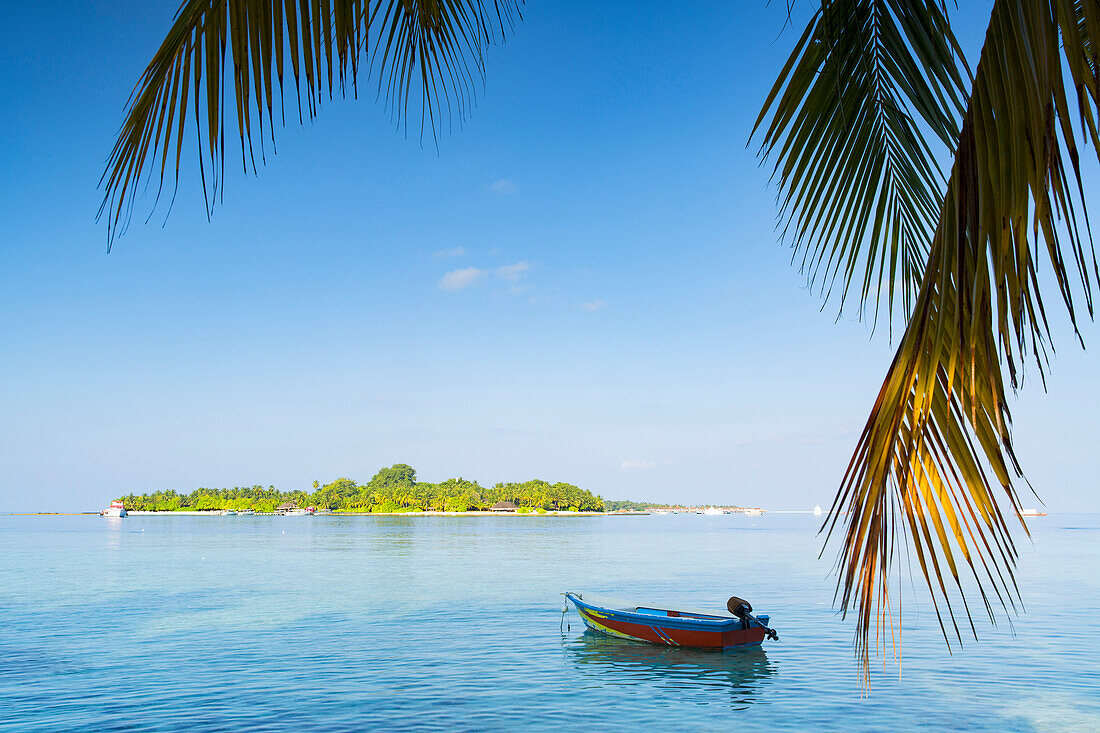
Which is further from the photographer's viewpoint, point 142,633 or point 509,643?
point 142,633

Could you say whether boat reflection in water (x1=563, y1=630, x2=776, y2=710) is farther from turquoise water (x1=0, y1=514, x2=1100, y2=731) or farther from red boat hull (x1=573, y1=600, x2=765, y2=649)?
red boat hull (x1=573, y1=600, x2=765, y2=649)

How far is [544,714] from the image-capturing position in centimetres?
1477

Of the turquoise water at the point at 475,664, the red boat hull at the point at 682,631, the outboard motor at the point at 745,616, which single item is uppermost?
the outboard motor at the point at 745,616

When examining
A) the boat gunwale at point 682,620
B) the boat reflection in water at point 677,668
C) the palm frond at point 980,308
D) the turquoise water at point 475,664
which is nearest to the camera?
the palm frond at point 980,308

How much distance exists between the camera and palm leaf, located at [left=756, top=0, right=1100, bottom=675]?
127 centimetres

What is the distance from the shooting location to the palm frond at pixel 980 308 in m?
1.27

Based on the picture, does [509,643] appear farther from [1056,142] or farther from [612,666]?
[1056,142]

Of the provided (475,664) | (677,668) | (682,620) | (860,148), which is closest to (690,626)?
(682,620)

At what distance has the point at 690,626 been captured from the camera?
20.3m

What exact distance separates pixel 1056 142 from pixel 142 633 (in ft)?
93.1

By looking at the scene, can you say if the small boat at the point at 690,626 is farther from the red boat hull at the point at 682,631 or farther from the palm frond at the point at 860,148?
the palm frond at the point at 860,148

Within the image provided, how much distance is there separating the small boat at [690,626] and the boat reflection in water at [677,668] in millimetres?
290

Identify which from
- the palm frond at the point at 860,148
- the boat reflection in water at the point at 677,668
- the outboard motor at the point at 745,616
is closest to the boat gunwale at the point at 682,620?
the outboard motor at the point at 745,616

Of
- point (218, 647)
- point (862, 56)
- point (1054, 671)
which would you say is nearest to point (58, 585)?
point (218, 647)
